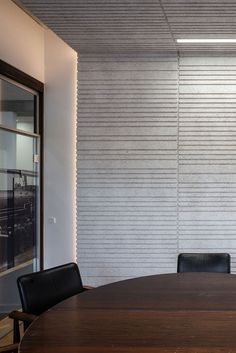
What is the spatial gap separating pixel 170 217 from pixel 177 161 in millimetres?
672

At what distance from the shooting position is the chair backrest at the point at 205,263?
12.2ft

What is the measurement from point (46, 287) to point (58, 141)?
8.89 feet

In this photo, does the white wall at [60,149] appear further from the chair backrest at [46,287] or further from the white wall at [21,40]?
the chair backrest at [46,287]

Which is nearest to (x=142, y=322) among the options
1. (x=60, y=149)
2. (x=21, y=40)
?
(x=60, y=149)

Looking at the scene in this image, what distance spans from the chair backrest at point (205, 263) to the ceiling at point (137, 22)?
210cm

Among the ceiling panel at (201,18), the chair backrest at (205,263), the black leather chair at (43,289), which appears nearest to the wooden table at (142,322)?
the black leather chair at (43,289)

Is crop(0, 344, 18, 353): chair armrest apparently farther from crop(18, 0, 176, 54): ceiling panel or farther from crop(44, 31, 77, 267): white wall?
crop(44, 31, 77, 267): white wall

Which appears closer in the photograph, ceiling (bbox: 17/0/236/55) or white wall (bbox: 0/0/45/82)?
ceiling (bbox: 17/0/236/55)

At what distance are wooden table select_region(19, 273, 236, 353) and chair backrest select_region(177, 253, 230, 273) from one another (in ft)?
2.26

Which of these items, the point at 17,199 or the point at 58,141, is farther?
the point at 58,141

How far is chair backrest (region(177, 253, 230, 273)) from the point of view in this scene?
371cm

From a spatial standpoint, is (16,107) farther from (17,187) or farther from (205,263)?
(205,263)

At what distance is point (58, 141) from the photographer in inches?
209

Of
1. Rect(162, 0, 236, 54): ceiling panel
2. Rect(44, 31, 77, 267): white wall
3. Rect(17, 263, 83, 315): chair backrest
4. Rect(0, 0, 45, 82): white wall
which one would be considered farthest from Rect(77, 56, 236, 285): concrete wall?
Rect(17, 263, 83, 315): chair backrest
